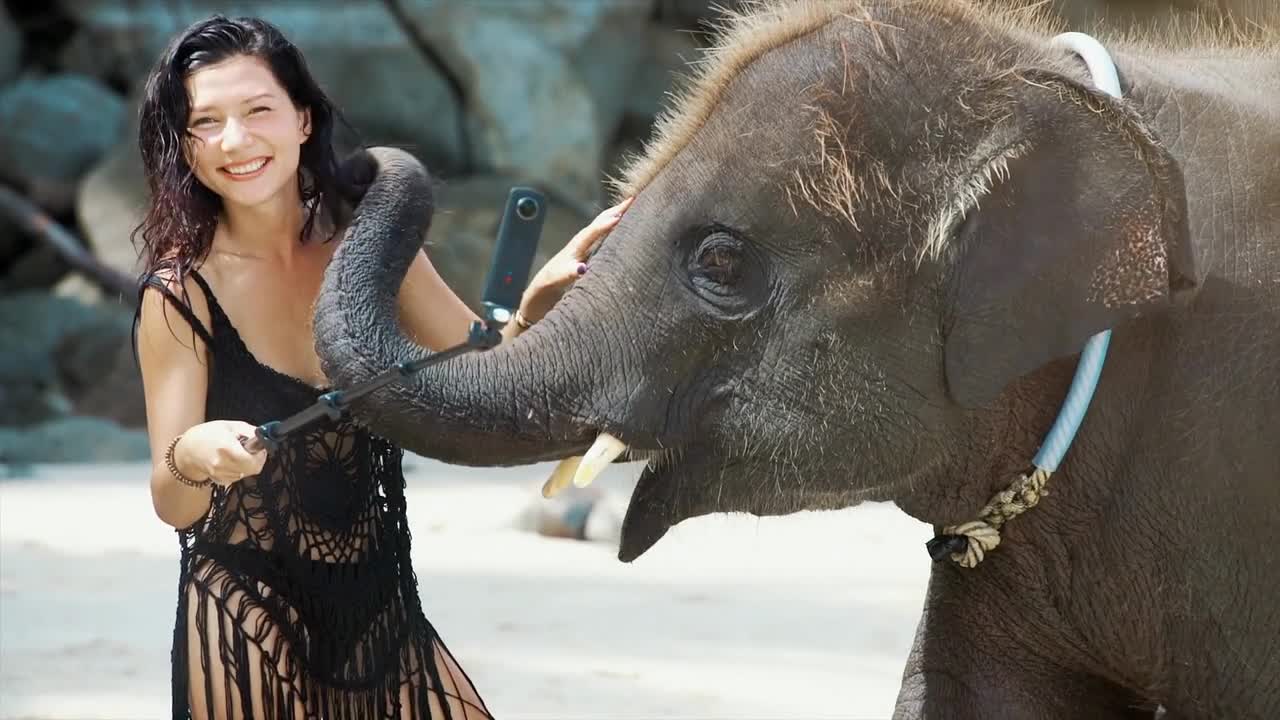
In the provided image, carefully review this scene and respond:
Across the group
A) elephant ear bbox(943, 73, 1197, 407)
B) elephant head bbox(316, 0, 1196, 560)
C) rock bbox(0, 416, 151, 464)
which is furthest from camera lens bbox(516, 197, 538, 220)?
rock bbox(0, 416, 151, 464)

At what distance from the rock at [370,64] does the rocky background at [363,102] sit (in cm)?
1

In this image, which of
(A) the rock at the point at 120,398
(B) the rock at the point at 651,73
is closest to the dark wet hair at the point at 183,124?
(A) the rock at the point at 120,398

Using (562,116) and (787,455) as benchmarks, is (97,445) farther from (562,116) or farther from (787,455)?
(787,455)

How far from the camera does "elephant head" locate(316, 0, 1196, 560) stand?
2695mm

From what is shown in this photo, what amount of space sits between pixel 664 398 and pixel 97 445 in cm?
674

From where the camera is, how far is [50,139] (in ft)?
44.3

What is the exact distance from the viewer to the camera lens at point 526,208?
274 cm

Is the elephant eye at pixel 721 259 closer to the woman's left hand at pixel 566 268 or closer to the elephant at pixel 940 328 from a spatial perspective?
the elephant at pixel 940 328

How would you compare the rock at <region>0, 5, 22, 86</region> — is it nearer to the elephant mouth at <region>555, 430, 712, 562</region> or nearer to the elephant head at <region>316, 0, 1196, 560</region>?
the elephant head at <region>316, 0, 1196, 560</region>

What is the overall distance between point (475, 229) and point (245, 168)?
28.1 ft

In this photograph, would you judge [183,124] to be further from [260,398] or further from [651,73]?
[651,73]

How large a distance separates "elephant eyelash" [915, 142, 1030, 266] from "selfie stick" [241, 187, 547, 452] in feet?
1.79

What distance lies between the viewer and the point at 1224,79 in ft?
10.1

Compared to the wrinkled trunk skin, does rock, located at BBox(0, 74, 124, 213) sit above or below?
above
